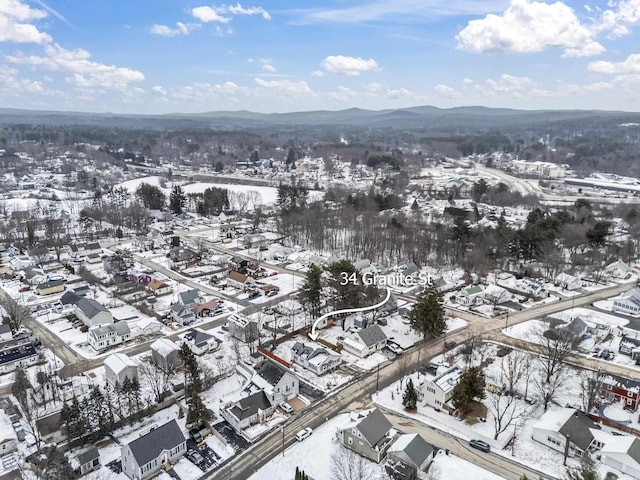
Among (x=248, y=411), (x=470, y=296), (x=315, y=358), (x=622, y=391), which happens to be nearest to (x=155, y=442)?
(x=248, y=411)

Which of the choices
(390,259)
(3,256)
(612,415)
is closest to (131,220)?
(3,256)

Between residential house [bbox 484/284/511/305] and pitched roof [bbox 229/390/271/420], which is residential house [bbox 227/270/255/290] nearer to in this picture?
pitched roof [bbox 229/390/271/420]

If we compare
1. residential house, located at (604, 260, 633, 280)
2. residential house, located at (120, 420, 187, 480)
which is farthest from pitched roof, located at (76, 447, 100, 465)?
→ residential house, located at (604, 260, 633, 280)

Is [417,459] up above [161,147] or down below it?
below

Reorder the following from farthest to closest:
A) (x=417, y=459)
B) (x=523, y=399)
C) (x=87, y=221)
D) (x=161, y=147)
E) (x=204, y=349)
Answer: (x=161, y=147)
(x=87, y=221)
(x=204, y=349)
(x=523, y=399)
(x=417, y=459)

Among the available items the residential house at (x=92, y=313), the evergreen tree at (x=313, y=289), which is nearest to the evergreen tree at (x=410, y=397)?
the evergreen tree at (x=313, y=289)

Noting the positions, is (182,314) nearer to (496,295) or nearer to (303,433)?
(303,433)

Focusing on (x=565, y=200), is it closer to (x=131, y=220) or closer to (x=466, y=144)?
(x=131, y=220)
